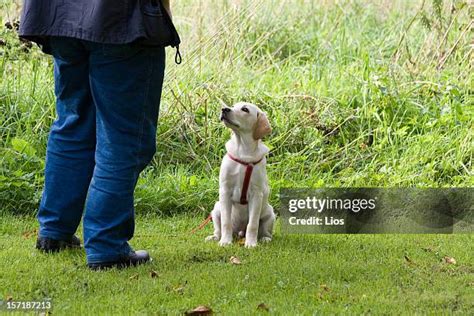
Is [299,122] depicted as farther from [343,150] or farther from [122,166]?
[122,166]

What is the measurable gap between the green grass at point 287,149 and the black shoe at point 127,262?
0.27ft

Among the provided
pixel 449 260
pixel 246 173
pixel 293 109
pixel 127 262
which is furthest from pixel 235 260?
pixel 293 109

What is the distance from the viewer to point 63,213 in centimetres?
473

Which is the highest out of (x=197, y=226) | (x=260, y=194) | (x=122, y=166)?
(x=122, y=166)

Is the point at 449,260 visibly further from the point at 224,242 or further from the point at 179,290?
the point at 179,290

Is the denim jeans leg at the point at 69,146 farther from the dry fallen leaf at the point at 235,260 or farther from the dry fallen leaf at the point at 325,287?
the dry fallen leaf at the point at 325,287

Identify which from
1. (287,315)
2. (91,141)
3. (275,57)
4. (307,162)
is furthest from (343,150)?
(287,315)

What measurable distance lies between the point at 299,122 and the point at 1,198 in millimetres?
2439

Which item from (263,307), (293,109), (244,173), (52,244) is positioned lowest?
(52,244)

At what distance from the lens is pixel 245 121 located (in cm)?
542

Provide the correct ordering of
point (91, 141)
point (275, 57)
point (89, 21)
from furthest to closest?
point (275, 57) → point (91, 141) → point (89, 21)

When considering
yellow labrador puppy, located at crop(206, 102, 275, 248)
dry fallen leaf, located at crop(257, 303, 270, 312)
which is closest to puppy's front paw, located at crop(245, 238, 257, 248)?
yellow labrador puppy, located at crop(206, 102, 275, 248)

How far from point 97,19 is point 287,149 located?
126 inches

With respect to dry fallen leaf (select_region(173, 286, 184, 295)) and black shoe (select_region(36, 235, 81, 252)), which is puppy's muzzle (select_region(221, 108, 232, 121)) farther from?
dry fallen leaf (select_region(173, 286, 184, 295))
